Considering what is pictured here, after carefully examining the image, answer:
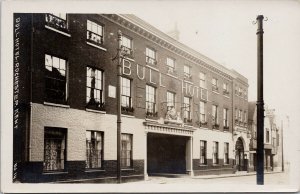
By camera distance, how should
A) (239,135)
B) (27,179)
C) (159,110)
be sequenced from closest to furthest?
(27,179), (159,110), (239,135)

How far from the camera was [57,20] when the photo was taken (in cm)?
797

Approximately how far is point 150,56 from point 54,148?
3131mm

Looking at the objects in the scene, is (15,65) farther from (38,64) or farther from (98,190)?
(98,190)

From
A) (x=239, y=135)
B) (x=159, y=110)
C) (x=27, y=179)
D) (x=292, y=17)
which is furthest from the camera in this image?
(x=239, y=135)

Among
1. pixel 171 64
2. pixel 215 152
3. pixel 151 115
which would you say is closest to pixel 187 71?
pixel 171 64

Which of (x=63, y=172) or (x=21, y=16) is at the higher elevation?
(x=21, y=16)

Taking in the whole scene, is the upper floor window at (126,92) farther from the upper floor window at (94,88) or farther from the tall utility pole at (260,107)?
the tall utility pole at (260,107)

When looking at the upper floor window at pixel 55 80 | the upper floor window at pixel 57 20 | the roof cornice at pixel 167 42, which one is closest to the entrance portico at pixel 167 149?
the roof cornice at pixel 167 42

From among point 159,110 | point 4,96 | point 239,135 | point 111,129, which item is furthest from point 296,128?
point 4,96

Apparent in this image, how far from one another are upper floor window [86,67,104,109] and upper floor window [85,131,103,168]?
0.62 metres

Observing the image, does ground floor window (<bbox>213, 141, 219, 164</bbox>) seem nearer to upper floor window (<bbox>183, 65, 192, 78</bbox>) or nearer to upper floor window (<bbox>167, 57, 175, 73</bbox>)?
upper floor window (<bbox>183, 65, 192, 78</bbox>)

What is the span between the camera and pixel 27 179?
7.58m

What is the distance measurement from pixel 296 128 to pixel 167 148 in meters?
3.14

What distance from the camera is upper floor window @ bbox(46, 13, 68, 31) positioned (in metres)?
7.88
